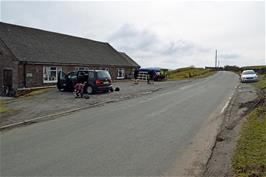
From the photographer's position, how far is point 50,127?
11898 mm

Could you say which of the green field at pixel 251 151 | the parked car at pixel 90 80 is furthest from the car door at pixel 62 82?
the green field at pixel 251 151

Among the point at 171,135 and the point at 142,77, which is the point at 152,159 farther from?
the point at 142,77

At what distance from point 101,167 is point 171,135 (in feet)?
12.3

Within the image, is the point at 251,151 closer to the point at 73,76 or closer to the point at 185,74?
the point at 73,76

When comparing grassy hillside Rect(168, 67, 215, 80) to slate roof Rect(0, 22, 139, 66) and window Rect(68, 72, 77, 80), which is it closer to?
slate roof Rect(0, 22, 139, 66)

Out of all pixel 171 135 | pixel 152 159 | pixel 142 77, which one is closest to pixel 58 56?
pixel 142 77

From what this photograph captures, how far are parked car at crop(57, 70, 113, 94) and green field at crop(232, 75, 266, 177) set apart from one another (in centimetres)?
1646

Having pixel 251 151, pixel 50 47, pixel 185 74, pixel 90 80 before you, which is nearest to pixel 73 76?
pixel 90 80

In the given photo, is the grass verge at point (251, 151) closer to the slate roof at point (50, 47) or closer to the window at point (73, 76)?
the window at point (73, 76)

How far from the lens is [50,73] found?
36.3m

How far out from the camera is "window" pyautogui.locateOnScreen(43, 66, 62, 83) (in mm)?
35469

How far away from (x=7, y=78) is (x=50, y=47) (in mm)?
7704

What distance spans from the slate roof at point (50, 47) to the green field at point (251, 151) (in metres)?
26.1

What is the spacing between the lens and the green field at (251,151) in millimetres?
6484
